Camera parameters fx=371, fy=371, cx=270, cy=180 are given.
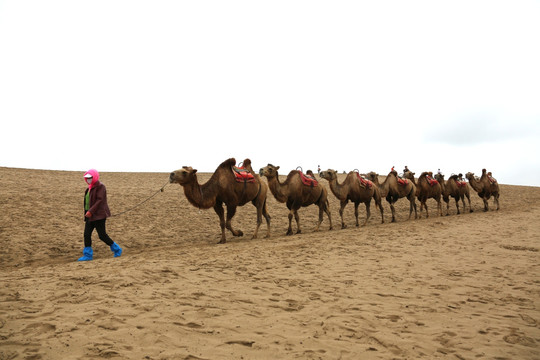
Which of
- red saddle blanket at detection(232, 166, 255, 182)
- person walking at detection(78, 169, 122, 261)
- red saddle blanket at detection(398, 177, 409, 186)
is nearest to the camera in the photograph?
person walking at detection(78, 169, 122, 261)

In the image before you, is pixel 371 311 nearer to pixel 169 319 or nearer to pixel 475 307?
pixel 475 307

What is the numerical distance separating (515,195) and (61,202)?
131 feet

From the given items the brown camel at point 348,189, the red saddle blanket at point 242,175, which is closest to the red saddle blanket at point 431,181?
the brown camel at point 348,189

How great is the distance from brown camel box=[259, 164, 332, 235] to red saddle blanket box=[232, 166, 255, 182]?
2.34 ft

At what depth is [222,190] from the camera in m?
11.9

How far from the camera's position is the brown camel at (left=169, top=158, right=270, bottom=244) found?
35.9 ft

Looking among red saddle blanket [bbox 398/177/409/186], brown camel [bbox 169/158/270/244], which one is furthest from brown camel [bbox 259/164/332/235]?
red saddle blanket [bbox 398/177/409/186]

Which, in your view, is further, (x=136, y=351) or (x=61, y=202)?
(x=61, y=202)

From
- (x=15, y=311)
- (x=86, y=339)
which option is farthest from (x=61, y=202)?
(x=86, y=339)

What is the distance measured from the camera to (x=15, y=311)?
4504 mm

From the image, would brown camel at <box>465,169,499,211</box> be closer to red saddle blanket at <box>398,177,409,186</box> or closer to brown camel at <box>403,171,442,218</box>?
brown camel at <box>403,171,442,218</box>

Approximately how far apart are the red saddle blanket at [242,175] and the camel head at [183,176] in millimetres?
1673

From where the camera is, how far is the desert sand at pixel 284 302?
3.93 metres

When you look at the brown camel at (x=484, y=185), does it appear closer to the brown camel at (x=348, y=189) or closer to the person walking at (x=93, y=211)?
the brown camel at (x=348, y=189)
